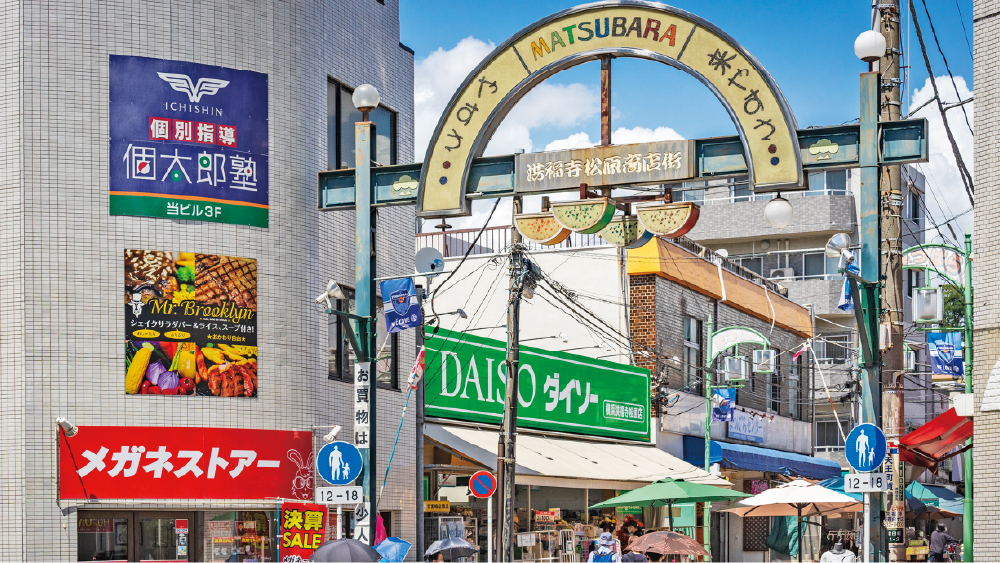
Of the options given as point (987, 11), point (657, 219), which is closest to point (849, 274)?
point (657, 219)

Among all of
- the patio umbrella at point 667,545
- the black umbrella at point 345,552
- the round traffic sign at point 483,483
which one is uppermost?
the round traffic sign at point 483,483

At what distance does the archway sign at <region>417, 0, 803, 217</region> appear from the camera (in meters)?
14.8

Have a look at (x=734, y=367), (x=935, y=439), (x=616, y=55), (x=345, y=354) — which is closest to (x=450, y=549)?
(x=345, y=354)

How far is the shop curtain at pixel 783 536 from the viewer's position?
119 ft

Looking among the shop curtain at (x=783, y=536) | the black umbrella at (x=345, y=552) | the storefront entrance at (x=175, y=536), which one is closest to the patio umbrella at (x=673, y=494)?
the storefront entrance at (x=175, y=536)

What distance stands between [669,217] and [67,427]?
8.47 m

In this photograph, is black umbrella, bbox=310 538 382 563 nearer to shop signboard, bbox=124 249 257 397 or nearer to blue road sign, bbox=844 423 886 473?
shop signboard, bbox=124 249 257 397

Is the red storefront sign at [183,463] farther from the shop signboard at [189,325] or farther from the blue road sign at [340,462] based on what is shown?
the blue road sign at [340,462]

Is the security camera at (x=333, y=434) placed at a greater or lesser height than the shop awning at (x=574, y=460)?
greater

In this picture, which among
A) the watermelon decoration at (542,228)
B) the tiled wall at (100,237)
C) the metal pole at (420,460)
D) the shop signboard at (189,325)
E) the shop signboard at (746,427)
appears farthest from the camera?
the shop signboard at (746,427)

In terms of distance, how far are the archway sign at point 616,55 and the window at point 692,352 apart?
1803 centimetres

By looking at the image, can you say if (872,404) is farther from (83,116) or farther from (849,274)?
(83,116)

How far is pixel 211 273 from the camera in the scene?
57.4 feet

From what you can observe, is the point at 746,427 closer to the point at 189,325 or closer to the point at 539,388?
the point at 539,388
